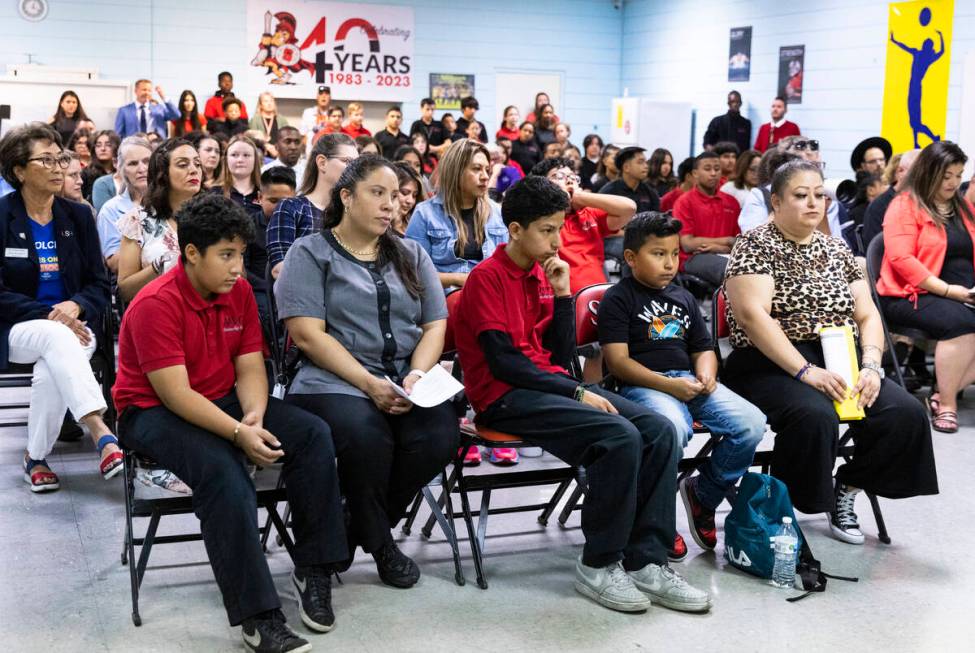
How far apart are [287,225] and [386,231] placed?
86 cm

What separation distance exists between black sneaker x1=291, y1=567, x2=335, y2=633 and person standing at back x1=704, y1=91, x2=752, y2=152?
10.3 meters

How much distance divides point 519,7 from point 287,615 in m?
12.6

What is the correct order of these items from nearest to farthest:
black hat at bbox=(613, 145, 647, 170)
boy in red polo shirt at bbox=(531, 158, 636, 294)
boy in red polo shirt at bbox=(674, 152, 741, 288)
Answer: boy in red polo shirt at bbox=(531, 158, 636, 294), boy in red polo shirt at bbox=(674, 152, 741, 288), black hat at bbox=(613, 145, 647, 170)

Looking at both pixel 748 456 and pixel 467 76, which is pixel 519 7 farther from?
pixel 748 456

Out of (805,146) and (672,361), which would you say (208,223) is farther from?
(805,146)

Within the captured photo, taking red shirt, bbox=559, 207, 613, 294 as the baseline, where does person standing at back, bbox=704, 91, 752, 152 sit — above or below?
above

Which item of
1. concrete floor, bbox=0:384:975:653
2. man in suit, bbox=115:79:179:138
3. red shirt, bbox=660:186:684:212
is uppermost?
man in suit, bbox=115:79:179:138

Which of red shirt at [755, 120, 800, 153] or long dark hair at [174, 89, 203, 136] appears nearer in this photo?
long dark hair at [174, 89, 203, 136]

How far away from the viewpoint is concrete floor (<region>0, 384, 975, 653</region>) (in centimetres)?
255

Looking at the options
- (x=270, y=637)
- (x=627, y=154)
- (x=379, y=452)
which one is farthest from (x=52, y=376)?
(x=627, y=154)

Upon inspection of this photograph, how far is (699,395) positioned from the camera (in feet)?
10.4

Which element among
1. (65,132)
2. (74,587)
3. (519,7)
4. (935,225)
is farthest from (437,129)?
(74,587)

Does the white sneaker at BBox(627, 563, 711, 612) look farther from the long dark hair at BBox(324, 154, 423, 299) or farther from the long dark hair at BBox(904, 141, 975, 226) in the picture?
the long dark hair at BBox(904, 141, 975, 226)

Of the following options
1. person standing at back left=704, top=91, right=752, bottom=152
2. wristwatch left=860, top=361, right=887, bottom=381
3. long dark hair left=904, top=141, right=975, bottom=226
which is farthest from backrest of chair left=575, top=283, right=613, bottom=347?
person standing at back left=704, top=91, right=752, bottom=152
